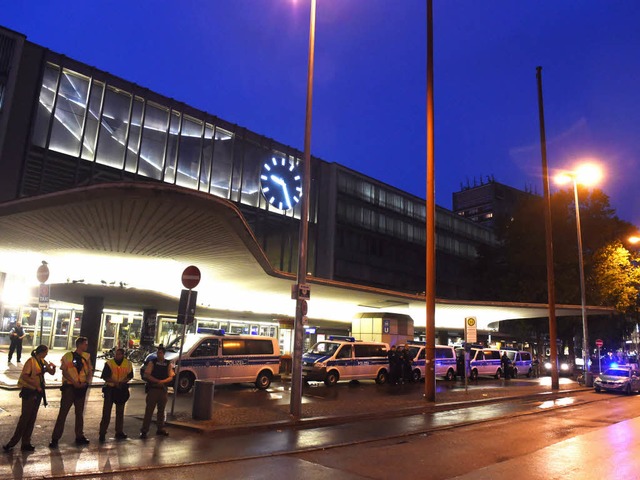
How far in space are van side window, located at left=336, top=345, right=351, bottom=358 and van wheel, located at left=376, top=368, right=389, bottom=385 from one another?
217 centimetres

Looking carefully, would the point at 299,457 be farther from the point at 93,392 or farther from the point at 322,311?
the point at 322,311

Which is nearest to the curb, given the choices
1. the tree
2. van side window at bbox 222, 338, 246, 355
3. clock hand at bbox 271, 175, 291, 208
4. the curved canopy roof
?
the curved canopy roof

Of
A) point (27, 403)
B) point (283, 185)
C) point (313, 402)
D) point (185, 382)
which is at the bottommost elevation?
point (313, 402)

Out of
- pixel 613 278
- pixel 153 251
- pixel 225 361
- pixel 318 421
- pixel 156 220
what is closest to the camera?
pixel 318 421

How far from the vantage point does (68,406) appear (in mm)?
9156

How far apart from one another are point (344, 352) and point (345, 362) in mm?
430

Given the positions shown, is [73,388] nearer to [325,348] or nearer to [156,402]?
[156,402]


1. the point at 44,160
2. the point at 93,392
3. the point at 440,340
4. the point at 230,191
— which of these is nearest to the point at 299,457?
the point at 93,392

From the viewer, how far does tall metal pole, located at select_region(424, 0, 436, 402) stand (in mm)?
16844

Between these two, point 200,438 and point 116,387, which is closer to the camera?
point 116,387

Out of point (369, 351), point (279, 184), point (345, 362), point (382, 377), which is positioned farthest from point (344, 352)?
point (279, 184)

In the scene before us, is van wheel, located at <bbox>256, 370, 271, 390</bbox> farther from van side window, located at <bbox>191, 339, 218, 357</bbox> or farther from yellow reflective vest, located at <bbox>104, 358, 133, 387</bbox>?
yellow reflective vest, located at <bbox>104, 358, 133, 387</bbox>

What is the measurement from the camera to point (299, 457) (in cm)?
893

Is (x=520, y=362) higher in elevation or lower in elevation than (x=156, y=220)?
lower
